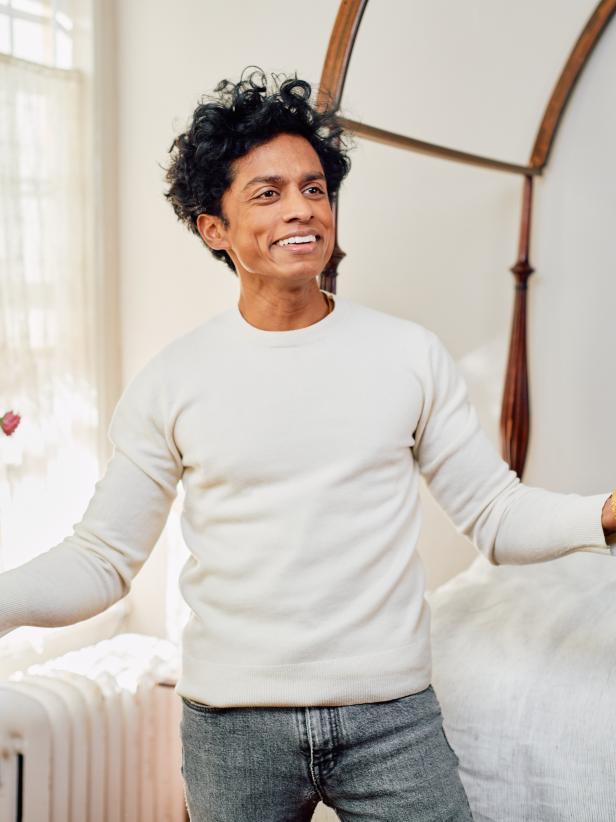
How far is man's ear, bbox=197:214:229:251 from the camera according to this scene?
1.38m

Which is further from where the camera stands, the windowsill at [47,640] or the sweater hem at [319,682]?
the windowsill at [47,640]

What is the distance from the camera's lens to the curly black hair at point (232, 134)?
132cm

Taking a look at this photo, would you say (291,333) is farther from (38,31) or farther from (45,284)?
(38,31)

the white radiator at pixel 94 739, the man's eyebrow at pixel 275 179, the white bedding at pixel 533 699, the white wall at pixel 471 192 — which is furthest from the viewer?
the white wall at pixel 471 192

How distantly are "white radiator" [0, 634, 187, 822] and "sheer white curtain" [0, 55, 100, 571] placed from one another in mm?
424

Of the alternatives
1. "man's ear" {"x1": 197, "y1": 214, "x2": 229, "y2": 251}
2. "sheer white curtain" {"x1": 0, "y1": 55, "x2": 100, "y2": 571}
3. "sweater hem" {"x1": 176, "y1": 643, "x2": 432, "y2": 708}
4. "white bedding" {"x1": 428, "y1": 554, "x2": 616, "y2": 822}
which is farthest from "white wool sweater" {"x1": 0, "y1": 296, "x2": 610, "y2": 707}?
"sheer white curtain" {"x1": 0, "y1": 55, "x2": 100, "y2": 571}

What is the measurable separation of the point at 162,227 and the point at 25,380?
1.96ft

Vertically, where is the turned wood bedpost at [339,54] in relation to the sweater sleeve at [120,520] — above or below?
above

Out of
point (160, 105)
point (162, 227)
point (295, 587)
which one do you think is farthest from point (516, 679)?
point (160, 105)

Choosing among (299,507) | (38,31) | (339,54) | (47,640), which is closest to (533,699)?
(299,507)

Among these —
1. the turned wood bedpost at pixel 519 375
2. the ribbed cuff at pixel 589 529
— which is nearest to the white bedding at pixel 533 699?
the ribbed cuff at pixel 589 529

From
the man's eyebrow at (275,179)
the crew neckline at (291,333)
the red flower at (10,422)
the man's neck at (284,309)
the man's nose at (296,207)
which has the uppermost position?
the man's eyebrow at (275,179)

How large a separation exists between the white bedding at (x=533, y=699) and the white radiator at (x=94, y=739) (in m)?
0.67

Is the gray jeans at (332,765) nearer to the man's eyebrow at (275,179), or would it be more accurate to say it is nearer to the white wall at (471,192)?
the man's eyebrow at (275,179)
